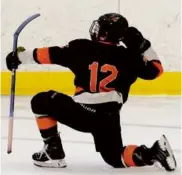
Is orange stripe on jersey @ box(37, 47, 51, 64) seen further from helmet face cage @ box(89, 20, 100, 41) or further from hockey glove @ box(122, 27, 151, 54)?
hockey glove @ box(122, 27, 151, 54)

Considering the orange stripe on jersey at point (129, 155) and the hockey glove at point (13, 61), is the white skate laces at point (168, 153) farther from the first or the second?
the hockey glove at point (13, 61)

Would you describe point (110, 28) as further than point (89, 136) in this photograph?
No

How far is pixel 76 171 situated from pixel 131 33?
0.54 meters

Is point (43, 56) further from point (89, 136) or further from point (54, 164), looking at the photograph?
point (89, 136)

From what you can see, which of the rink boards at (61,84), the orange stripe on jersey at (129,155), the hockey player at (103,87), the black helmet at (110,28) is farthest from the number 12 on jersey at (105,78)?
the rink boards at (61,84)

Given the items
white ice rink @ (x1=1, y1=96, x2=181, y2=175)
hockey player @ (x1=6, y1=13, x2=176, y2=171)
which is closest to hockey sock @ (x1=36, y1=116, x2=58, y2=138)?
hockey player @ (x1=6, y1=13, x2=176, y2=171)

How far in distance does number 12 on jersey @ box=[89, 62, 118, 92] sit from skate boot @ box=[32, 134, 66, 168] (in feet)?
0.79

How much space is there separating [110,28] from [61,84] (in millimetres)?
2377

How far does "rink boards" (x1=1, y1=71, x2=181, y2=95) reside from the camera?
14.1 feet

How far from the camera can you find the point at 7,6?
176 inches

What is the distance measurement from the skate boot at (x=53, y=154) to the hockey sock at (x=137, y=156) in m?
0.24

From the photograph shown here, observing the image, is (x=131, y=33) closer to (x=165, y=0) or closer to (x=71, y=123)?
(x=71, y=123)

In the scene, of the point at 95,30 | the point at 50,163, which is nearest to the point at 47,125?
the point at 50,163

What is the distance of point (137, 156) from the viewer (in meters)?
2.03
